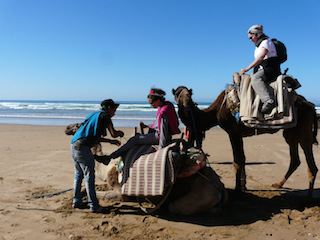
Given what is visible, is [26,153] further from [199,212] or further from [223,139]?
[223,139]

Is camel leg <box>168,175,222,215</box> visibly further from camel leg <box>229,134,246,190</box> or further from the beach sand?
camel leg <box>229,134,246,190</box>

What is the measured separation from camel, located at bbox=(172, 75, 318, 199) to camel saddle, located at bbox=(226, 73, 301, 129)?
322 millimetres

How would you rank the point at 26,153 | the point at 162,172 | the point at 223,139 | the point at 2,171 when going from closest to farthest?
the point at 162,172 < the point at 2,171 < the point at 26,153 < the point at 223,139

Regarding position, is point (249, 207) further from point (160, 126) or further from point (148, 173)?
point (160, 126)

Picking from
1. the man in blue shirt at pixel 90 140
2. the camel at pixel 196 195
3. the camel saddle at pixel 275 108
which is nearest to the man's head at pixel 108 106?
the man in blue shirt at pixel 90 140

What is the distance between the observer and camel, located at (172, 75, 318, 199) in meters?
4.97

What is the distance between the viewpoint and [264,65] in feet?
15.6

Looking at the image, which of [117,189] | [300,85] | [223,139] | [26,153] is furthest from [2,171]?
[223,139]

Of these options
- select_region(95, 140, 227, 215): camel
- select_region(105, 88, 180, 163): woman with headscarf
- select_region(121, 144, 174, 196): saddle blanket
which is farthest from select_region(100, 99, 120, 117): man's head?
select_region(95, 140, 227, 215): camel

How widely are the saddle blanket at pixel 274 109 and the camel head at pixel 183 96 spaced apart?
3.41 feet

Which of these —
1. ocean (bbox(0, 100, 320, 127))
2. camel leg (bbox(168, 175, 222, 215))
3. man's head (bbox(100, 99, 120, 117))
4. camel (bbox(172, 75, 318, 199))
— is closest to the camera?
camel leg (bbox(168, 175, 222, 215))

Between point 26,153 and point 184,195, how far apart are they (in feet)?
22.5

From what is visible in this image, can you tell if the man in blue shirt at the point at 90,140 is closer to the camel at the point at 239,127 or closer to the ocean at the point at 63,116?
the camel at the point at 239,127

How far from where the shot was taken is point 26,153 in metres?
9.19
